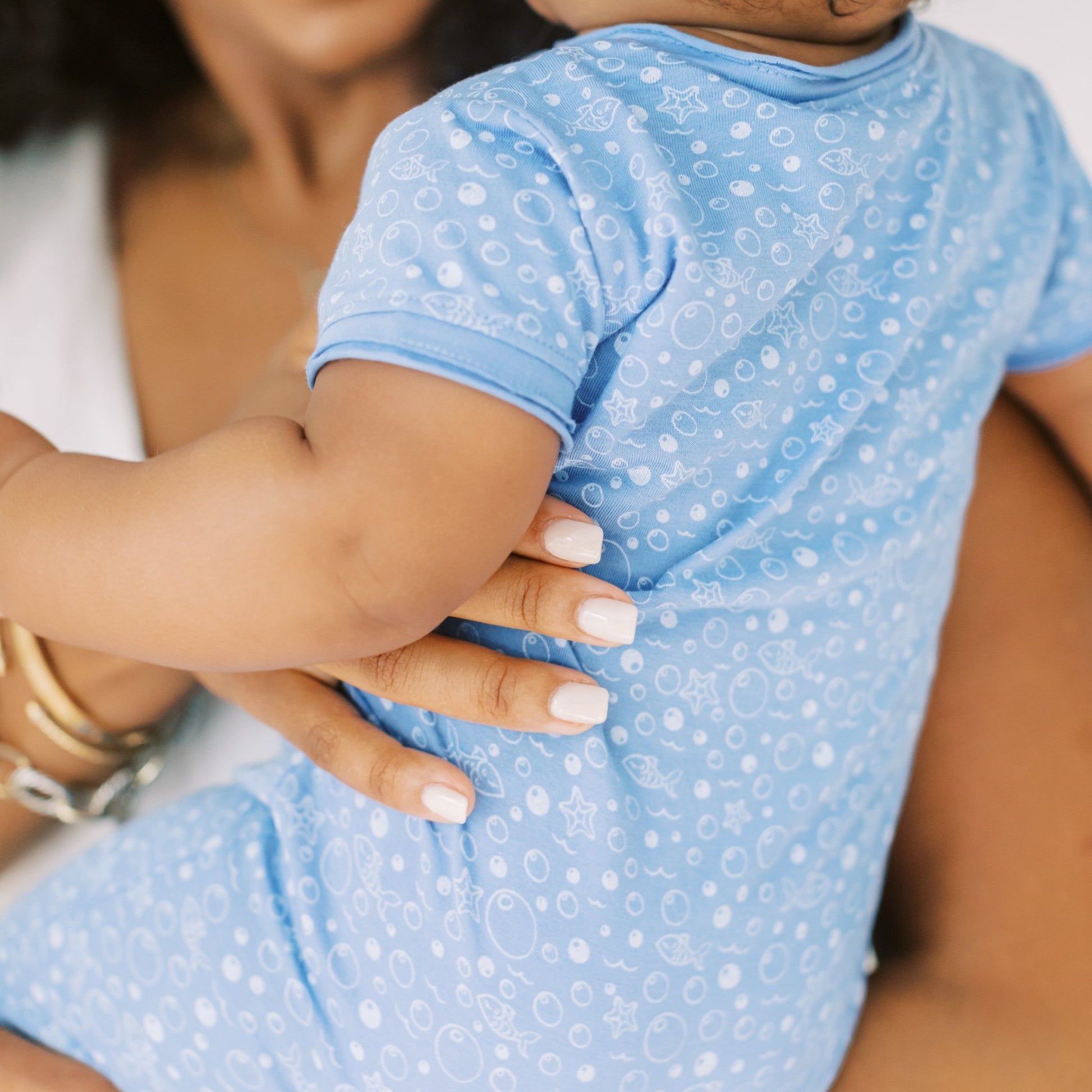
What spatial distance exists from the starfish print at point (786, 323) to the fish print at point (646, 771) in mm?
245

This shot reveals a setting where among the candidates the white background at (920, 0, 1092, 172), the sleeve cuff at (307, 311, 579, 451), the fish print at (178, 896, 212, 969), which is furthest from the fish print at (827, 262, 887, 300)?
Result: the white background at (920, 0, 1092, 172)

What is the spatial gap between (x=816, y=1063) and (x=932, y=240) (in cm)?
57

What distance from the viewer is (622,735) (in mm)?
560

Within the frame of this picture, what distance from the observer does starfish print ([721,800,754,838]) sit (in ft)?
1.90

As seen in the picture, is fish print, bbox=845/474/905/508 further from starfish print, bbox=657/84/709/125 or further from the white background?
the white background

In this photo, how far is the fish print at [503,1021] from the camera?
1.86ft

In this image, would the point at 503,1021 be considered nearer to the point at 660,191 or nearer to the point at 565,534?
the point at 565,534

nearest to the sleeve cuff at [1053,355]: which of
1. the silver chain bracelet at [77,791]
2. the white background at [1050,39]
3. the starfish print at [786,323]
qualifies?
the starfish print at [786,323]

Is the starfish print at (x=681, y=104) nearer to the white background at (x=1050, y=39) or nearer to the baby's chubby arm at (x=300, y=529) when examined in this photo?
the baby's chubby arm at (x=300, y=529)

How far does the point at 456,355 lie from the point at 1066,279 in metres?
0.52

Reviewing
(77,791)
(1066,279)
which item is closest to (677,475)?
(1066,279)

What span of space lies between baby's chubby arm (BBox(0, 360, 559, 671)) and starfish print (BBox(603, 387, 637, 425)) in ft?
0.14

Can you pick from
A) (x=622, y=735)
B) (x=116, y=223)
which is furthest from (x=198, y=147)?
(x=622, y=735)

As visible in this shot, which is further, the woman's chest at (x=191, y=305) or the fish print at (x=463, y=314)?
the woman's chest at (x=191, y=305)
